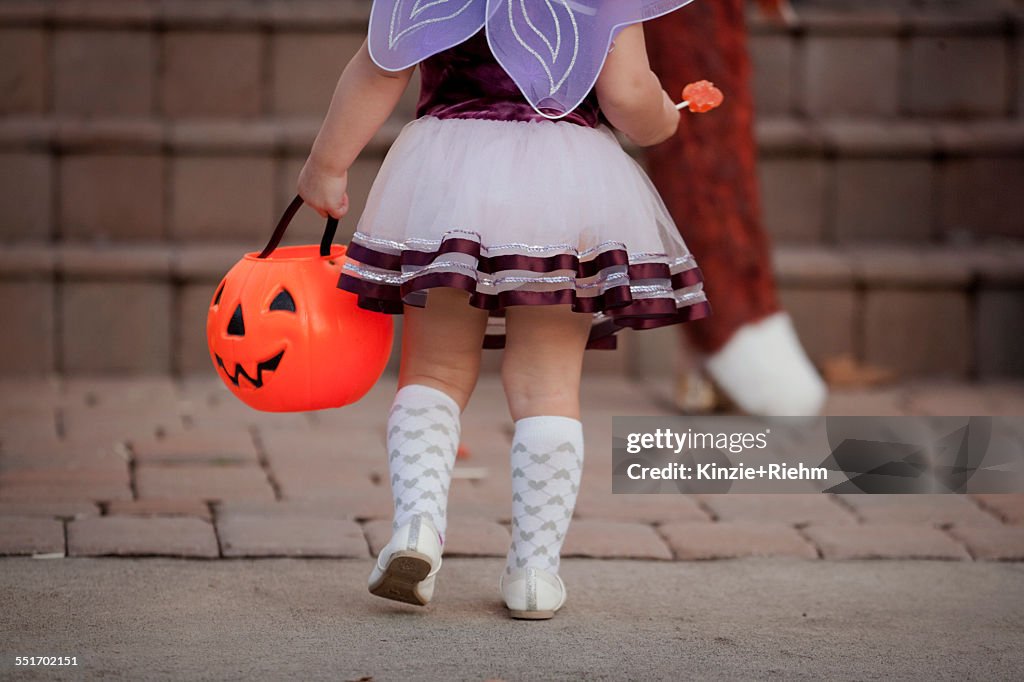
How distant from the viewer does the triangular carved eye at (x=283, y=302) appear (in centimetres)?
255

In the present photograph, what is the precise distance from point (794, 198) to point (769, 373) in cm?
131

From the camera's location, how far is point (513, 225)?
7.89 feet

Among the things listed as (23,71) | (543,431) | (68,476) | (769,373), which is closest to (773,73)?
(769,373)

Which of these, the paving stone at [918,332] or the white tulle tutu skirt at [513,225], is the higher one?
the white tulle tutu skirt at [513,225]

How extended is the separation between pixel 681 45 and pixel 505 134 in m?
2.12

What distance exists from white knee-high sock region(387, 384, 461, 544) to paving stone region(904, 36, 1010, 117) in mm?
3812

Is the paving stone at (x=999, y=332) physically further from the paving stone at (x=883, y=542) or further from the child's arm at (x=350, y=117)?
the child's arm at (x=350, y=117)

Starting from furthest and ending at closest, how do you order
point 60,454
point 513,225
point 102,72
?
point 102,72, point 60,454, point 513,225

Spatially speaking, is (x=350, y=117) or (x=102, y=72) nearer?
(x=350, y=117)

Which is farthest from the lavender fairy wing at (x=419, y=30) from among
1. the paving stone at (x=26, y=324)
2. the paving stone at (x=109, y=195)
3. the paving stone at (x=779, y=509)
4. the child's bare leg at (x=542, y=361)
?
the paving stone at (x=109, y=195)

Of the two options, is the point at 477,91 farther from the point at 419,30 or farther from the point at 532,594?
the point at 532,594

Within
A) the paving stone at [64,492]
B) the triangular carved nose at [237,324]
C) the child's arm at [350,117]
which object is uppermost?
the child's arm at [350,117]

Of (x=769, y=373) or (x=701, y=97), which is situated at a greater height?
(x=701, y=97)

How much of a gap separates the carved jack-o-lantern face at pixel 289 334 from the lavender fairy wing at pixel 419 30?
422 mm
